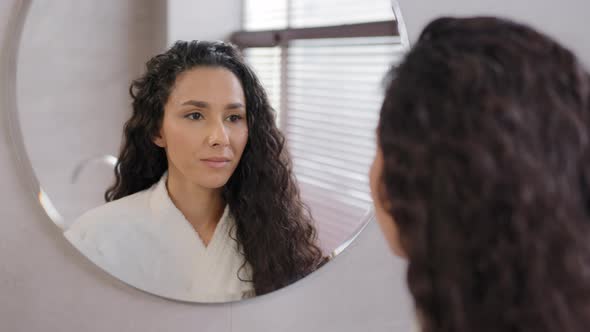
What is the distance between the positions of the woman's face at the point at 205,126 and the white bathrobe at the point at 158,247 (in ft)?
0.16

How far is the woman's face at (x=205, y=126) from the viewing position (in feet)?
2.60

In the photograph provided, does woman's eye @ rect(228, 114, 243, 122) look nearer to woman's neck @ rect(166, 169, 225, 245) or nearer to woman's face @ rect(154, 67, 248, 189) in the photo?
woman's face @ rect(154, 67, 248, 189)

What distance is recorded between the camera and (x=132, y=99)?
2.55ft

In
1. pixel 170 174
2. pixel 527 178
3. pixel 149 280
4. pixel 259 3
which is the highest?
pixel 259 3

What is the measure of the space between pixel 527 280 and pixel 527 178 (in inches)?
3.1

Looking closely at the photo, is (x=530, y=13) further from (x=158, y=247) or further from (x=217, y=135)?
(x=158, y=247)

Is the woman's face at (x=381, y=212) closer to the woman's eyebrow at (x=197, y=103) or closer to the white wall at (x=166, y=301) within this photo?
the woman's eyebrow at (x=197, y=103)

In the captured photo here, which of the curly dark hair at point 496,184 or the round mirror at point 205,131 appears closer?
the curly dark hair at point 496,184

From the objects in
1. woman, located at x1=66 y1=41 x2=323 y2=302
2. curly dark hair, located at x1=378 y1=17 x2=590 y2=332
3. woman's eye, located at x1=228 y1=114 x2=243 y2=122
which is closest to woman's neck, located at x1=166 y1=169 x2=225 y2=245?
woman, located at x1=66 y1=41 x2=323 y2=302

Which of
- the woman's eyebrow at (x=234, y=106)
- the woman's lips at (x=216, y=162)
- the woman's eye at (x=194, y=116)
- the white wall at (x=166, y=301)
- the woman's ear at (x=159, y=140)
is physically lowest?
the white wall at (x=166, y=301)

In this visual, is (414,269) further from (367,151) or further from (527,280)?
(367,151)

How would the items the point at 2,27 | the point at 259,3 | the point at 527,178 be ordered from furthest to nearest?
the point at 259,3 < the point at 2,27 < the point at 527,178

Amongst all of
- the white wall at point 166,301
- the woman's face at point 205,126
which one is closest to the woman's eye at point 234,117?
the woman's face at point 205,126

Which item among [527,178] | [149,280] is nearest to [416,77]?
[527,178]
